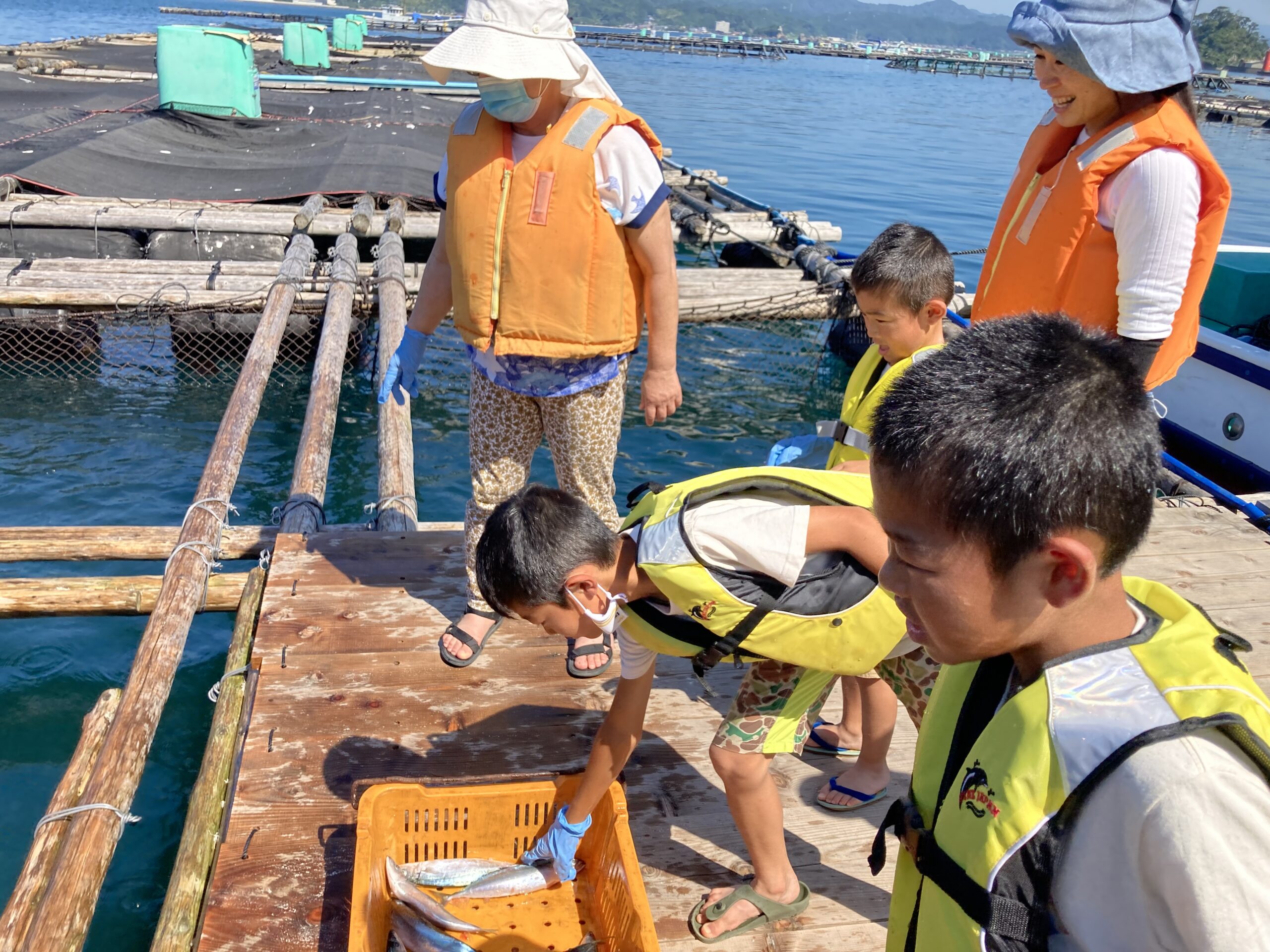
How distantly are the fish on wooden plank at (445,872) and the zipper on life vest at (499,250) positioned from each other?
1781mm

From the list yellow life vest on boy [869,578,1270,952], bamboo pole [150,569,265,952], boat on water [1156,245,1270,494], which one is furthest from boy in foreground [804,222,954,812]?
boat on water [1156,245,1270,494]

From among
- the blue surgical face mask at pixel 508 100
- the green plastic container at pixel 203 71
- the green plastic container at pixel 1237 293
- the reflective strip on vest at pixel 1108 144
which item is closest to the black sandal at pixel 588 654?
the blue surgical face mask at pixel 508 100

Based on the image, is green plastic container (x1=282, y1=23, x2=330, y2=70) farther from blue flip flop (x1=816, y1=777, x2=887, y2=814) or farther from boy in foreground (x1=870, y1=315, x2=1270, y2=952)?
boy in foreground (x1=870, y1=315, x2=1270, y2=952)

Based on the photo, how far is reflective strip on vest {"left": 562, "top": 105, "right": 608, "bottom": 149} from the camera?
3.33 m

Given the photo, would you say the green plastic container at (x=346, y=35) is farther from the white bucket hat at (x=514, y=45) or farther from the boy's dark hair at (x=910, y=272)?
the boy's dark hair at (x=910, y=272)

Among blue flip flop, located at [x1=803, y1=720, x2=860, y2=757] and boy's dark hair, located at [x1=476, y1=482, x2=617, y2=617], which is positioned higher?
boy's dark hair, located at [x1=476, y1=482, x2=617, y2=617]

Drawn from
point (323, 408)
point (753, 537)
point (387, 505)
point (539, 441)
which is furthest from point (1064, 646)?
point (323, 408)

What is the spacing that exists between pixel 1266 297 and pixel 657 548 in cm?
806

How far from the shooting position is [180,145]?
12.9 m

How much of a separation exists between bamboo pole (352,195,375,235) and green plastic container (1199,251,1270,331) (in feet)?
27.8

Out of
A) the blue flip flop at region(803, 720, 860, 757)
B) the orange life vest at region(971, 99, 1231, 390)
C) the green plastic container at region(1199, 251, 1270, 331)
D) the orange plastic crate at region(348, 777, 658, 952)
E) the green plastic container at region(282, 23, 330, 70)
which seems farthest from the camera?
the green plastic container at region(282, 23, 330, 70)

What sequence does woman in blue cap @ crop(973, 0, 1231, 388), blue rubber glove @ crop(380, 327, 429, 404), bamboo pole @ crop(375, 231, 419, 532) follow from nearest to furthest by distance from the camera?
woman in blue cap @ crop(973, 0, 1231, 388) → blue rubber glove @ crop(380, 327, 429, 404) → bamboo pole @ crop(375, 231, 419, 532)

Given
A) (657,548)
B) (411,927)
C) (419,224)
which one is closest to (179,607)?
(411,927)

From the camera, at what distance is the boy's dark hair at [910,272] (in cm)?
313
